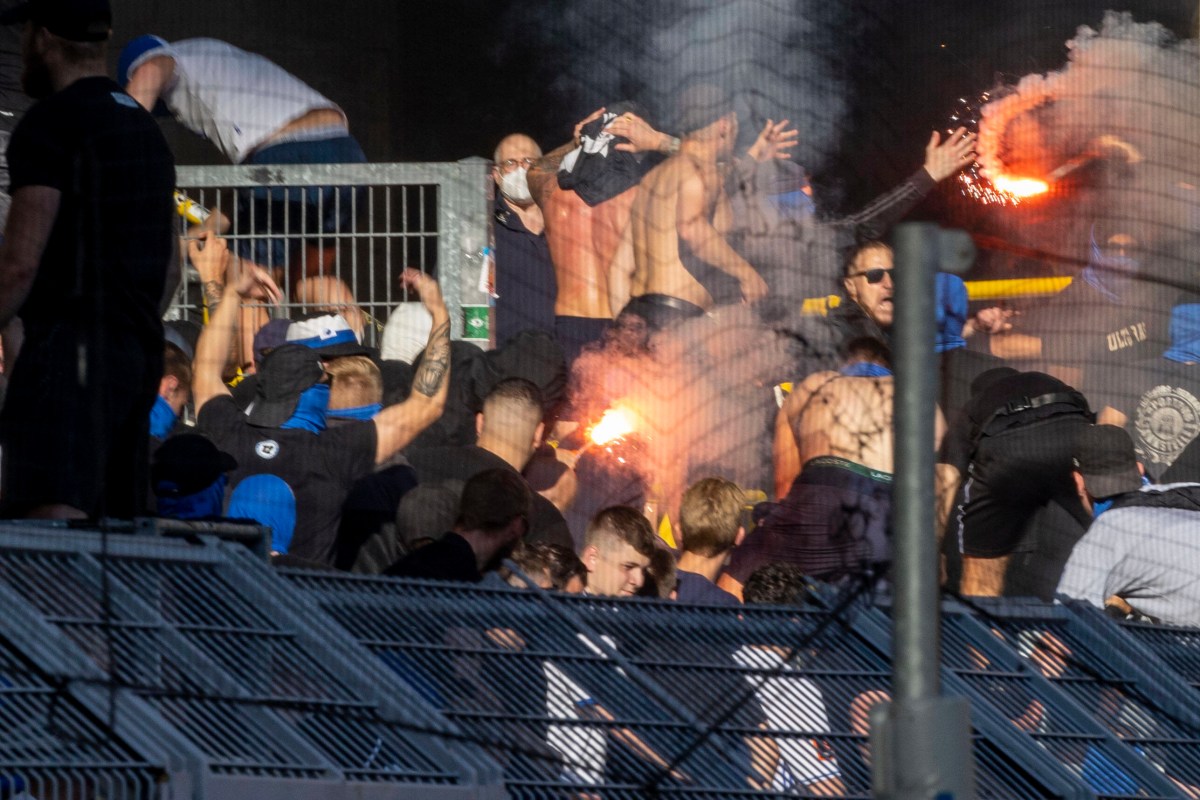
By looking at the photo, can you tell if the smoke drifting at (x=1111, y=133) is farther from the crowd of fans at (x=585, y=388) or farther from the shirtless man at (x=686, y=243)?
the shirtless man at (x=686, y=243)

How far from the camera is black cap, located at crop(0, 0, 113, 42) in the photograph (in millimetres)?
3307

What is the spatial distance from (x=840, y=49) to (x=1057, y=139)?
0.77 metres

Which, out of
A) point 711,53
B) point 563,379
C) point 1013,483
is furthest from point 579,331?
point 1013,483

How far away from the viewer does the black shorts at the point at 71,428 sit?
322cm

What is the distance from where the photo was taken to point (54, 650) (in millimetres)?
2648

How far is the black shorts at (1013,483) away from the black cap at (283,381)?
5.51ft

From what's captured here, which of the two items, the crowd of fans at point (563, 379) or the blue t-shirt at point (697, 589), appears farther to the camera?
the blue t-shirt at point (697, 589)

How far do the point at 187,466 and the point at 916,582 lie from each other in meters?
2.01

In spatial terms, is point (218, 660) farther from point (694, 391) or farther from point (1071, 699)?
point (694, 391)

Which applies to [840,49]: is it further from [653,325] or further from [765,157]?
[653,325]

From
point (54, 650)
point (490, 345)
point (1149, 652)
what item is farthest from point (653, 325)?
point (54, 650)

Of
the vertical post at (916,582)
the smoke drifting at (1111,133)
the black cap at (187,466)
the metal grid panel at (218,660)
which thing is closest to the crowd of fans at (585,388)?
the black cap at (187,466)

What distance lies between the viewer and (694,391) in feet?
19.8

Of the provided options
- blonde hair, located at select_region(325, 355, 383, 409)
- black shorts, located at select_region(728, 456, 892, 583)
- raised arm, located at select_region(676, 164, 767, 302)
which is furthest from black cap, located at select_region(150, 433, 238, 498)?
raised arm, located at select_region(676, 164, 767, 302)
